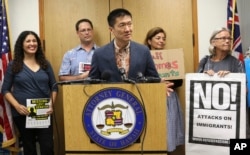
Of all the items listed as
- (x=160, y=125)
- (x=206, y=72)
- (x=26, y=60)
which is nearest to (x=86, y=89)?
(x=160, y=125)

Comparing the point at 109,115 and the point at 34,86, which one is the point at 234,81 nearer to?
the point at 109,115

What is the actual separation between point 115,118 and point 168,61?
1728 mm

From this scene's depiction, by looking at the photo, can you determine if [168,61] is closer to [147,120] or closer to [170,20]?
[170,20]

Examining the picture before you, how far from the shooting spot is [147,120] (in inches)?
63.4

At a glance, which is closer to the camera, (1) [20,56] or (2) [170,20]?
(1) [20,56]

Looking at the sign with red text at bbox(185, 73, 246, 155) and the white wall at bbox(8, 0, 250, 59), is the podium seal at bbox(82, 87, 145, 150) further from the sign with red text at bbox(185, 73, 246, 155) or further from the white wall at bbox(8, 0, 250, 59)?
the white wall at bbox(8, 0, 250, 59)

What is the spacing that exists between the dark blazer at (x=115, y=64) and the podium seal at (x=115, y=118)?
0.33m

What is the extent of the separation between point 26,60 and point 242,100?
6.72 ft

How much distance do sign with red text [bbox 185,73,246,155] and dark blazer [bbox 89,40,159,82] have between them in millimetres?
802

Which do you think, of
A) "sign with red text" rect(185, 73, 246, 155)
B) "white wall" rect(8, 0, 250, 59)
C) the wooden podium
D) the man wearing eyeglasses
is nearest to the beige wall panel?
"white wall" rect(8, 0, 250, 59)

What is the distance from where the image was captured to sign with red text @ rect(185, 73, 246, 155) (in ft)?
8.63

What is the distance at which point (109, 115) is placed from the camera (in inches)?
63.1

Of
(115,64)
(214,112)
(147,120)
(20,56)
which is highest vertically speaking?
(20,56)

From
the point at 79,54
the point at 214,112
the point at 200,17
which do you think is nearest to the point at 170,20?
the point at 200,17
